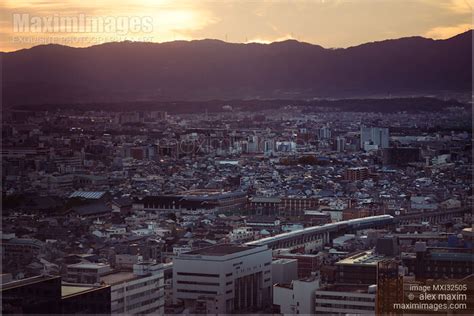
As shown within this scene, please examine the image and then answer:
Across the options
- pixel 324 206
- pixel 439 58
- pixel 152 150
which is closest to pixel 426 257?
pixel 324 206

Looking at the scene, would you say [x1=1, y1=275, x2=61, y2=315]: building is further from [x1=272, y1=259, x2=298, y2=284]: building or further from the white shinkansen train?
the white shinkansen train

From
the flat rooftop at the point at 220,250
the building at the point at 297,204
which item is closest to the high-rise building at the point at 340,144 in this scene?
the building at the point at 297,204

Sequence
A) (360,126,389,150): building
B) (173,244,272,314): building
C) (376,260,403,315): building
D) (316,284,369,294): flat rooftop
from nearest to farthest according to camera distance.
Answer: (376,260,403,315): building
(316,284,369,294): flat rooftop
(173,244,272,314): building
(360,126,389,150): building

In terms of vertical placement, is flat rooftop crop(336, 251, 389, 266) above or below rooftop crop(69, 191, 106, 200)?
below

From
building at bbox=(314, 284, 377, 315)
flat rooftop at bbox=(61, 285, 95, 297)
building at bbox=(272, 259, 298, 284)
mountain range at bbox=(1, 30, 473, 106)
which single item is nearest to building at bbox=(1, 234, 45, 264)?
building at bbox=(272, 259, 298, 284)

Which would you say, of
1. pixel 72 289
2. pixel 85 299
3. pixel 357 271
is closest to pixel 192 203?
pixel 357 271
